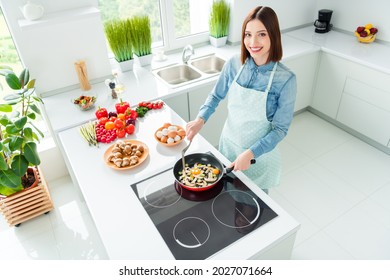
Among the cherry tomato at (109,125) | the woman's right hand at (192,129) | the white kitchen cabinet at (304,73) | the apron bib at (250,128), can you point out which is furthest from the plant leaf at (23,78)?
the white kitchen cabinet at (304,73)

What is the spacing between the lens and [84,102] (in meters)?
2.13

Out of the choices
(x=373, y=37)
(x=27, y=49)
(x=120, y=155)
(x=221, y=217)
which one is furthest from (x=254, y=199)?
(x=373, y=37)

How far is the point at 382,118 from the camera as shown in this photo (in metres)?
2.81

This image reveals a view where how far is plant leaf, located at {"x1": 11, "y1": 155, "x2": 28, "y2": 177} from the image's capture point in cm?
199

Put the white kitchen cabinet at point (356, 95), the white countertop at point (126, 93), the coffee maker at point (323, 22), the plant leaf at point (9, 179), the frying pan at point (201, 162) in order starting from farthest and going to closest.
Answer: the coffee maker at point (323, 22) < the white kitchen cabinet at point (356, 95) < the white countertop at point (126, 93) < the plant leaf at point (9, 179) < the frying pan at point (201, 162)

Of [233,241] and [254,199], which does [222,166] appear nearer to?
[254,199]

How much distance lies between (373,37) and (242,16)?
1.29 meters

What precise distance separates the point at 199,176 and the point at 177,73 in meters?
1.54

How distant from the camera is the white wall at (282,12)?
9.80ft

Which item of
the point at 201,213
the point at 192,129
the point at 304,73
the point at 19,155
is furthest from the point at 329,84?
the point at 19,155

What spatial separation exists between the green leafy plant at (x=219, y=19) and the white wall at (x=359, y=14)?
4.02 feet

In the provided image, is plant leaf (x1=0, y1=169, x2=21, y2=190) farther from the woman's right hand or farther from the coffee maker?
the coffee maker

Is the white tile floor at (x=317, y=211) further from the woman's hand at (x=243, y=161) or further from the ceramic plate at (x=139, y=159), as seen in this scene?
the woman's hand at (x=243, y=161)

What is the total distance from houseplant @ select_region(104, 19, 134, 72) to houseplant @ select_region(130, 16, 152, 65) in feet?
0.14
